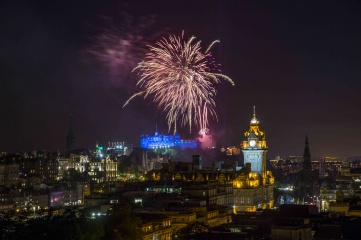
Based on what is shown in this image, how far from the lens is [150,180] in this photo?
106625mm

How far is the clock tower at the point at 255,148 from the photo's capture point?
116562mm

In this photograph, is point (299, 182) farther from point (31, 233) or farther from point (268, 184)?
point (31, 233)

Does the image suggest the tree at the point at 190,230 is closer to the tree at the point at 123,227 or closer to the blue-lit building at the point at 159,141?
the tree at the point at 123,227

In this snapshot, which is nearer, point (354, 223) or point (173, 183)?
point (354, 223)

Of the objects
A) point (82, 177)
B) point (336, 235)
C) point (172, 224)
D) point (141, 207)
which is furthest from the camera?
point (82, 177)

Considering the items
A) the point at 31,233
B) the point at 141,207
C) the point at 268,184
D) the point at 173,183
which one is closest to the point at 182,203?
the point at 141,207

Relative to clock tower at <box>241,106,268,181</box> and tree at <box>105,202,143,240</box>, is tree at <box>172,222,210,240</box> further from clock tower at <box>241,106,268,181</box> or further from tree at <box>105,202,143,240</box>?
clock tower at <box>241,106,268,181</box>

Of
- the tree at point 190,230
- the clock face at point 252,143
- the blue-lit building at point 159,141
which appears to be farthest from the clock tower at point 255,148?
the tree at point 190,230

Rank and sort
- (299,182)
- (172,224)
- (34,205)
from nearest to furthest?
(172,224) < (34,205) < (299,182)

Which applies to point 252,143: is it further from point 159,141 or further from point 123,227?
point 123,227

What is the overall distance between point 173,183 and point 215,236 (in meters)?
46.4

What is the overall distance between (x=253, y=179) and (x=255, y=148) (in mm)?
9861

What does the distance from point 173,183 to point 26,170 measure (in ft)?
199

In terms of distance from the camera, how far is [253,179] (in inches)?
4252
